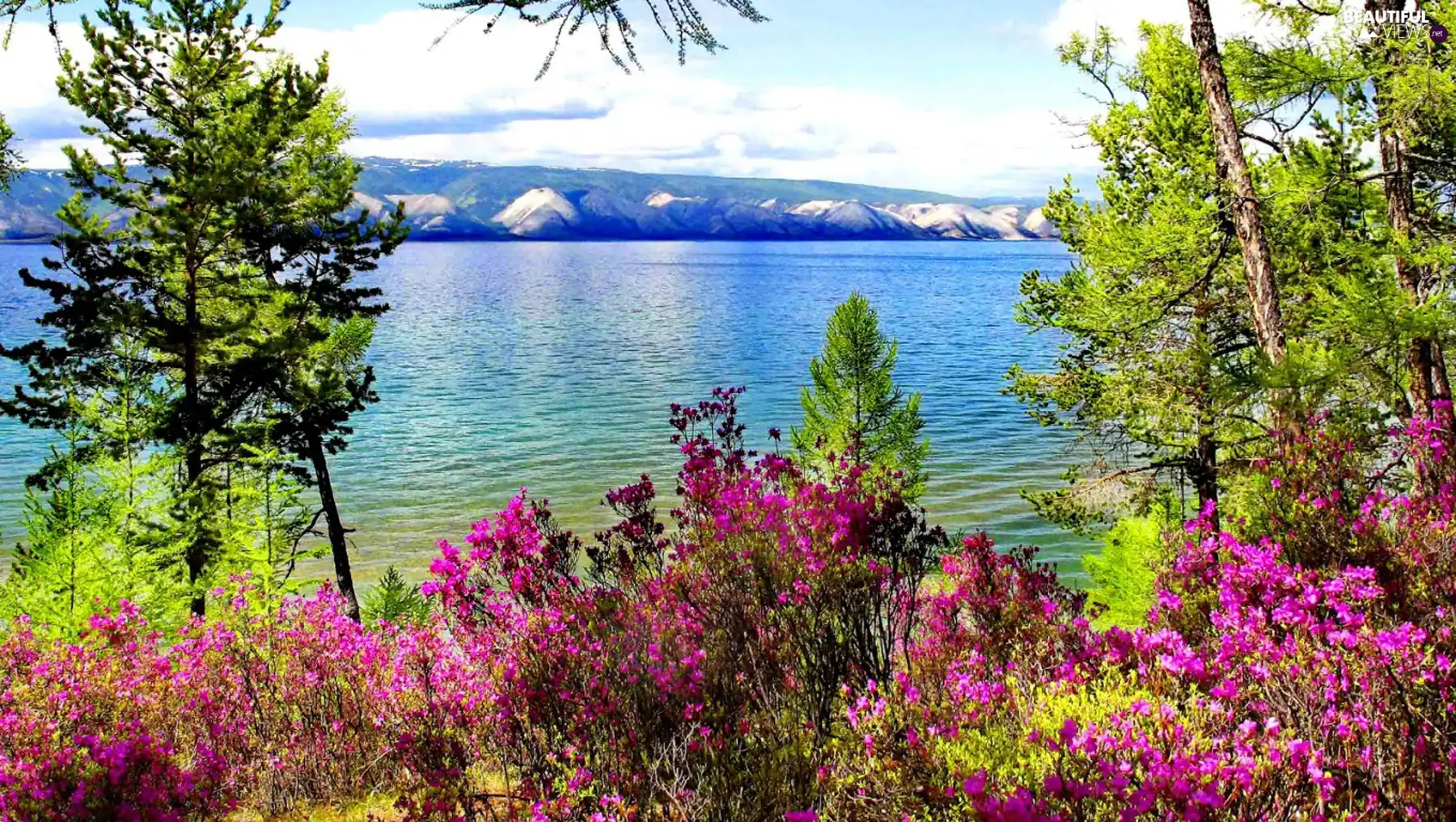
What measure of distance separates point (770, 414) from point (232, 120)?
101 feet

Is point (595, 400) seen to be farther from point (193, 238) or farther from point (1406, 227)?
point (1406, 227)

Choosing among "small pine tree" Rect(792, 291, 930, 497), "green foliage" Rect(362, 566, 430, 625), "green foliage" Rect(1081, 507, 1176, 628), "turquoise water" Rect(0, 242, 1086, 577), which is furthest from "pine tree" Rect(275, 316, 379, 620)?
"green foliage" Rect(1081, 507, 1176, 628)

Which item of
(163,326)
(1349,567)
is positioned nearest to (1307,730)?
(1349,567)

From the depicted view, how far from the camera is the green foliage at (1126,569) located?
58.3 feet

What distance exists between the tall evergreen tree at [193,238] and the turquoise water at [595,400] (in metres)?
9.65

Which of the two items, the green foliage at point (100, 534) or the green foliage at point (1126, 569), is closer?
the green foliage at point (100, 534)

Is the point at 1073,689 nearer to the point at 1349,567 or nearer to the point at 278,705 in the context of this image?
the point at 1349,567

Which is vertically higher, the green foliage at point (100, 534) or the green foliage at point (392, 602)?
the green foliage at point (100, 534)

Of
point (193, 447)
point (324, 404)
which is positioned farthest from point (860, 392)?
point (193, 447)

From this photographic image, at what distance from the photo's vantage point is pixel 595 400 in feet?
160

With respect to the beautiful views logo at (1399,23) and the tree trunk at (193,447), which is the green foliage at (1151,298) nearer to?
the beautiful views logo at (1399,23)

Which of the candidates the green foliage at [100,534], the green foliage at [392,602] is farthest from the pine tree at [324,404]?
the green foliage at [100,534]

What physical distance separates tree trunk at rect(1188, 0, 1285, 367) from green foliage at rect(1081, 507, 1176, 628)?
7.66 meters

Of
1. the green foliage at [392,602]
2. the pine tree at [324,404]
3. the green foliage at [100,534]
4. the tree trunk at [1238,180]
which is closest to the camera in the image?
the tree trunk at [1238,180]
